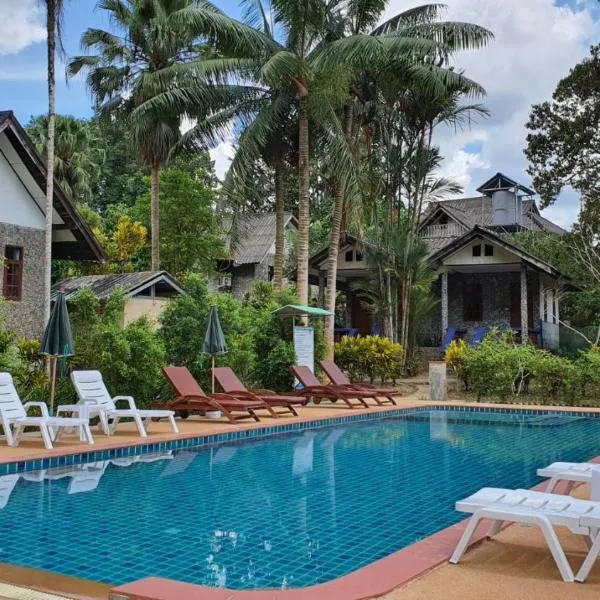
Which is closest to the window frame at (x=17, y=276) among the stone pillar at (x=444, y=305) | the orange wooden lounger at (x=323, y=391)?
the orange wooden lounger at (x=323, y=391)

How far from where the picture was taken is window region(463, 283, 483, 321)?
2712 cm

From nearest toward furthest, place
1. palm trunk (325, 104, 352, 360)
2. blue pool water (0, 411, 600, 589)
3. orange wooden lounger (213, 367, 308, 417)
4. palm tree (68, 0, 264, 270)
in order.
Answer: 1. blue pool water (0, 411, 600, 589)
2. orange wooden lounger (213, 367, 308, 417)
3. palm tree (68, 0, 264, 270)
4. palm trunk (325, 104, 352, 360)

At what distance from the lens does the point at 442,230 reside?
34.9 m

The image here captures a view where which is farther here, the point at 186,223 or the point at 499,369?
the point at 186,223

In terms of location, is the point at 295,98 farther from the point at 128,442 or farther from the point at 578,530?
the point at 578,530

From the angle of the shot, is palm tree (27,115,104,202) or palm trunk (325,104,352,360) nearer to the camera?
palm trunk (325,104,352,360)

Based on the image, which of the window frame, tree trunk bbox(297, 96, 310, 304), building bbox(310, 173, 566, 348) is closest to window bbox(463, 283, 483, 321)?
building bbox(310, 173, 566, 348)

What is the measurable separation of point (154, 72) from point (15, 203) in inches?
292

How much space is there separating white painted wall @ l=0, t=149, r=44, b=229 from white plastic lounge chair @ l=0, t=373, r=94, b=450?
9409 mm

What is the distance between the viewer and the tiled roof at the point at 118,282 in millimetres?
23000

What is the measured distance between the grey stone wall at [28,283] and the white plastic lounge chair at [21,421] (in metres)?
8.49

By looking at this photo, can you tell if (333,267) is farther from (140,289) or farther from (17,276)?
A: (17,276)

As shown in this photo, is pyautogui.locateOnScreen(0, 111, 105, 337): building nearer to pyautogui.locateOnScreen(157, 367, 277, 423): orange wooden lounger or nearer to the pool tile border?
pyautogui.locateOnScreen(157, 367, 277, 423): orange wooden lounger

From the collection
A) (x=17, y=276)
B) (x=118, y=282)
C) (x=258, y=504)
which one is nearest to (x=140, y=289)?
(x=118, y=282)
